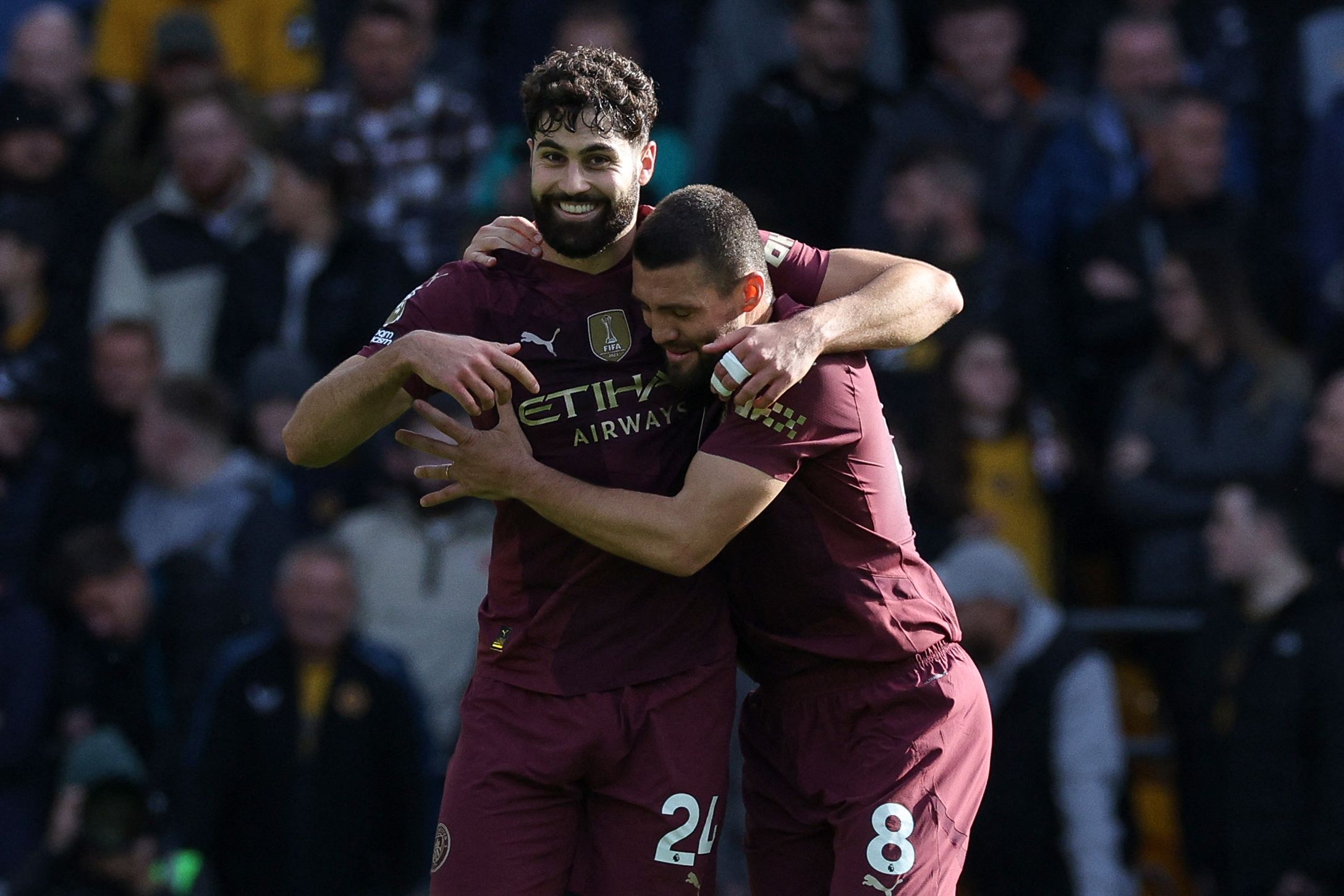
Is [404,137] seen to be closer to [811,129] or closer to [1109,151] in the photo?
[811,129]

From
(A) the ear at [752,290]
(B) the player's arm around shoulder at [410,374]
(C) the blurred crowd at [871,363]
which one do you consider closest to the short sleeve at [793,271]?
(A) the ear at [752,290]

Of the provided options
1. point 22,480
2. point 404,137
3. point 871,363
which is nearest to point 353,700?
point 22,480

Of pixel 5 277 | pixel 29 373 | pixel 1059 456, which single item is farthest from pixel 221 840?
pixel 1059 456

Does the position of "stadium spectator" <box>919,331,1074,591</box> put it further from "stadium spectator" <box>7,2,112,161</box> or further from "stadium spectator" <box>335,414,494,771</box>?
"stadium spectator" <box>7,2,112,161</box>

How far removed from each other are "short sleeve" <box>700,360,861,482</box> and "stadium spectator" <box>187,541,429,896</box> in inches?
140

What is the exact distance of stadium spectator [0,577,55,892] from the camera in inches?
340

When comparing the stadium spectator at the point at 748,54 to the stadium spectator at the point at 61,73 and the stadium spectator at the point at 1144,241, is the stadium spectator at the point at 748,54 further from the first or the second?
the stadium spectator at the point at 61,73

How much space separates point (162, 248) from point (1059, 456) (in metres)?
4.60

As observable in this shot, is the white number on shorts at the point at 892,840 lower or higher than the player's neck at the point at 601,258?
lower

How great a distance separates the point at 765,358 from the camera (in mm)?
4898

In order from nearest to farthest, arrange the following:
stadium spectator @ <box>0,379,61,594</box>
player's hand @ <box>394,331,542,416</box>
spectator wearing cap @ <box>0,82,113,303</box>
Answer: player's hand @ <box>394,331,542,416</box>, stadium spectator @ <box>0,379,61,594</box>, spectator wearing cap @ <box>0,82,113,303</box>

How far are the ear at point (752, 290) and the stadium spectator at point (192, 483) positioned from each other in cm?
434

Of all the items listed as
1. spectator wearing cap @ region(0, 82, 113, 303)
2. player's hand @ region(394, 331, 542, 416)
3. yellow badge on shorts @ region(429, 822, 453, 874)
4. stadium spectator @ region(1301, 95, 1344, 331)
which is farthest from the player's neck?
spectator wearing cap @ region(0, 82, 113, 303)

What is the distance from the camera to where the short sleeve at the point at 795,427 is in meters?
5.08
